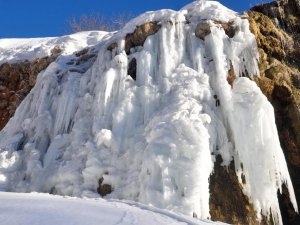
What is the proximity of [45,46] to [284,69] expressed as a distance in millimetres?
7464

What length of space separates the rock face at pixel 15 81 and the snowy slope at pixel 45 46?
25 cm

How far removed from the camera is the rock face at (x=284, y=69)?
9.58 meters

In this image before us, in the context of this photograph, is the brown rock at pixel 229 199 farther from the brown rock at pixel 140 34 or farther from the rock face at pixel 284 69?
the brown rock at pixel 140 34

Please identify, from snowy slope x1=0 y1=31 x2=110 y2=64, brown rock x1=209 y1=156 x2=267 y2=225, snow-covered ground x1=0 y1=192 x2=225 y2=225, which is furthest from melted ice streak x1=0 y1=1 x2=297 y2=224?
snowy slope x1=0 y1=31 x2=110 y2=64

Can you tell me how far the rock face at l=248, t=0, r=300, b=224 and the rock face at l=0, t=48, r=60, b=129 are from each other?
19.8ft

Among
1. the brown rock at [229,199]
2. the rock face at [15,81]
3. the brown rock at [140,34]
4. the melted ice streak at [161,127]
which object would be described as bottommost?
the brown rock at [229,199]

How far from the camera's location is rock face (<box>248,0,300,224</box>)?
9.58m

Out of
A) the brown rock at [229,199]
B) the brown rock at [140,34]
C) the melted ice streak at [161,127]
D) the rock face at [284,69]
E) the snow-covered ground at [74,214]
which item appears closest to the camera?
the snow-covered ground at [74,214]

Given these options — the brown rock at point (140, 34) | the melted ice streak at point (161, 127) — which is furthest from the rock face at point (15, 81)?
the brown rock at point (140, 34)

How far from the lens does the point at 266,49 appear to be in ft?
33.8

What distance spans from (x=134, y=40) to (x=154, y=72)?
123 cm

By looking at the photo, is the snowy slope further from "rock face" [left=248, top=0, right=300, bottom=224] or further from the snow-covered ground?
the snow-covered ground

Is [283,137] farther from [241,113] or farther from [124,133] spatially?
[124,133]

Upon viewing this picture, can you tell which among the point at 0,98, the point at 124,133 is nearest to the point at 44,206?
the point at 124,133
